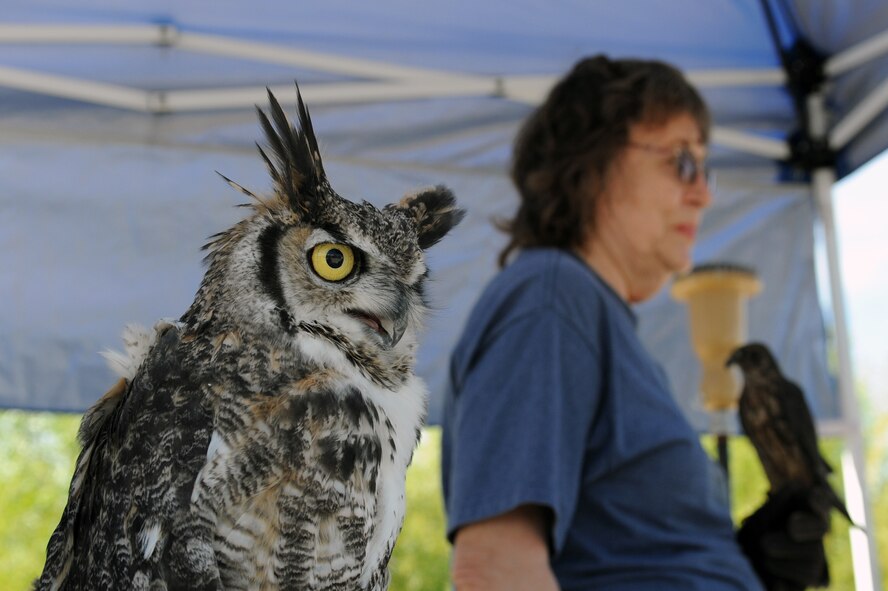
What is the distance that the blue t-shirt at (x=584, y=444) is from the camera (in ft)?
3.42

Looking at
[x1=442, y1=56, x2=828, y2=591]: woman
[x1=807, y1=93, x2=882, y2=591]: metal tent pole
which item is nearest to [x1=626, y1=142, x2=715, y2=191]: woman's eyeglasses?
[x1=442, y1=56, x2=828, y2=591]: woman

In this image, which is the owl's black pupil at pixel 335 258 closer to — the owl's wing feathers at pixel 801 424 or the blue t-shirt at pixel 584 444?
the blue t-shirt at pixel 584 444

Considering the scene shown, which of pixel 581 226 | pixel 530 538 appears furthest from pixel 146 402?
pixel 581 226

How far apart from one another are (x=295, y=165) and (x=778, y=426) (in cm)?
149

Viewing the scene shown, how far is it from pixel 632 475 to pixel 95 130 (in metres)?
0.75

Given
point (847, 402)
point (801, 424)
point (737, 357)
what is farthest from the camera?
point (847, 402)

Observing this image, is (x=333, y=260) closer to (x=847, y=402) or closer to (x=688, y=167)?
(x=688, y=167)

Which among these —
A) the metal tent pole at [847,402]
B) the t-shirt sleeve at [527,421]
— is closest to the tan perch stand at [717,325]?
the metal tent pole at [847,402]

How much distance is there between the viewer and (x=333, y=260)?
0.25 meters

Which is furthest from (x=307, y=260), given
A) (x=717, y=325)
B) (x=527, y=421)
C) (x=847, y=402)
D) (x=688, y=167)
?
(x=847, y=402)

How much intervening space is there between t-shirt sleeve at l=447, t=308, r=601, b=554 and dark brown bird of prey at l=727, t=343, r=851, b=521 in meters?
0.59

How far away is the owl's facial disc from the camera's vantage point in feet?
0.86

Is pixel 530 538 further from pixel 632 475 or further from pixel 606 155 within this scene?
pixel 606 155

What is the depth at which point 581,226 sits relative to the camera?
135 centimetres
